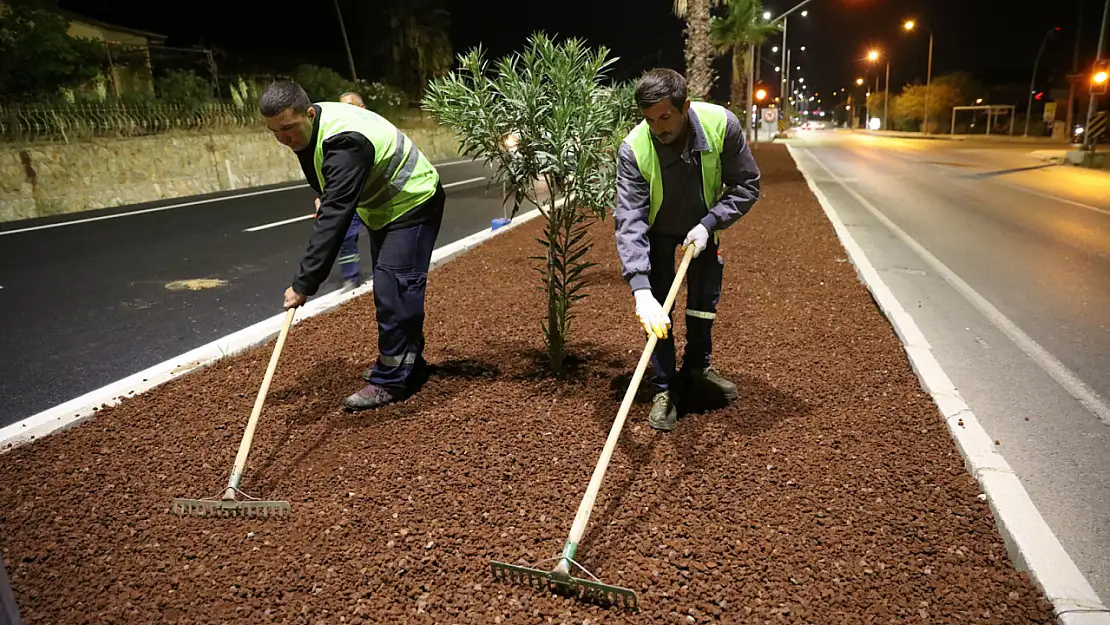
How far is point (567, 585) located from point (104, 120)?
15.4m

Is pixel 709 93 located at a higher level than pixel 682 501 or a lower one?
higher

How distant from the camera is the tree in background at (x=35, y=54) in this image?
45.4 ft

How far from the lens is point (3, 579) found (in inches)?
51.8

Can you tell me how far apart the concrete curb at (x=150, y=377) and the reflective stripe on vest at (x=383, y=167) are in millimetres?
1533

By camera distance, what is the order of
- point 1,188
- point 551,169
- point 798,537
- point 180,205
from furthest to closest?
point 180,205 → point 1,188 → point 551,169 → point 798,537

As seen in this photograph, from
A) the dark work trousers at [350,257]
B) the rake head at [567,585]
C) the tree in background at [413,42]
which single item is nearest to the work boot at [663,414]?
the rake head at [567,585]

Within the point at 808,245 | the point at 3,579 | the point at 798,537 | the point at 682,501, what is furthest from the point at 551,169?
the point at 808,245

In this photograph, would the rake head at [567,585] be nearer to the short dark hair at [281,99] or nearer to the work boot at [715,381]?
the work boot at [715,381]

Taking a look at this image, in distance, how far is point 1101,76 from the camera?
766 inches

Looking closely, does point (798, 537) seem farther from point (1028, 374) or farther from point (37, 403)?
point (37, 403)

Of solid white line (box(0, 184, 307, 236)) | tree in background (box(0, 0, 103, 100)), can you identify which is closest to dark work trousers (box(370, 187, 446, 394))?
solid white line (box(0, 184, 307, 236))

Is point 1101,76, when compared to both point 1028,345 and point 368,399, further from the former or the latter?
point 368,399

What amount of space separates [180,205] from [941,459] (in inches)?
528

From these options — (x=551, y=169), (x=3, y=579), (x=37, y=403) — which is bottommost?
(x=37, y=403)
